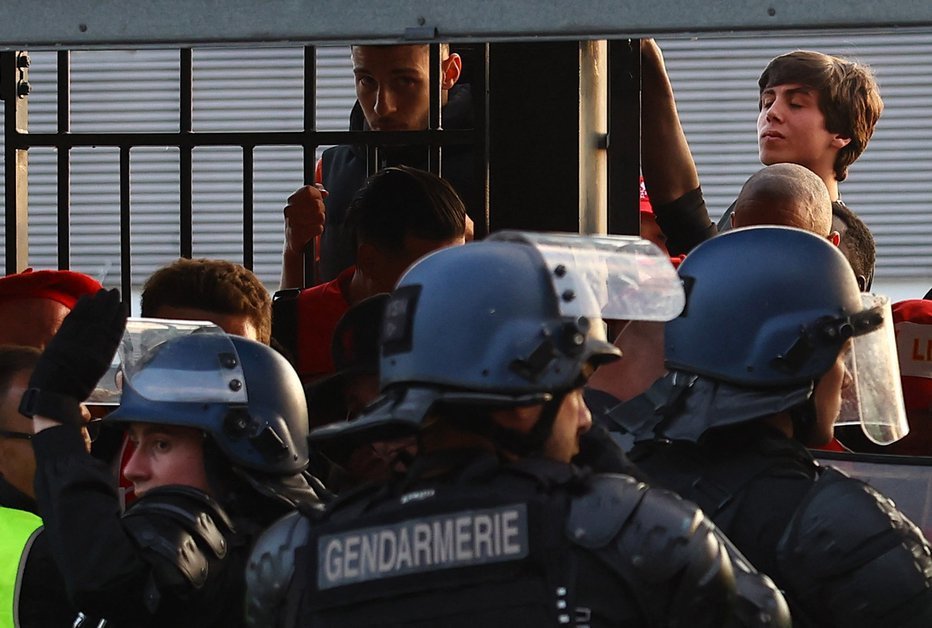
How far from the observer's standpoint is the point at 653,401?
289 centimetres

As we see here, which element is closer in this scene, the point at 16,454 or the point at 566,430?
the point at 566,430

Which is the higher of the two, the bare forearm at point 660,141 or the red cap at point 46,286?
the bare forearm at point 660,141

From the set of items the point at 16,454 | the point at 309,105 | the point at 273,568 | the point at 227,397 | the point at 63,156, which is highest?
the point at 309,105

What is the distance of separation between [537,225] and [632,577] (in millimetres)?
2479

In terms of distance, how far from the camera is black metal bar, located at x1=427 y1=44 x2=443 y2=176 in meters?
4.34

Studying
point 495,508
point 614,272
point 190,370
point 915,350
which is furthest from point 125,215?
point 495,508

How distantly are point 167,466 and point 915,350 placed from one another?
5.95 feet

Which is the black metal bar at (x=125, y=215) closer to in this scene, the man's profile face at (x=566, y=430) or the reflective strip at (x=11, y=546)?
the reflective strip at (x=11, y=546)

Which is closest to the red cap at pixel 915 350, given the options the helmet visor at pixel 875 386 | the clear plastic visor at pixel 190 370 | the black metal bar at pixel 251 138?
the helmet visor at pixel 875 386

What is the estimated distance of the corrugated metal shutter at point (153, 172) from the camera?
458 inches

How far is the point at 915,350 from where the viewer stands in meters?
3.95

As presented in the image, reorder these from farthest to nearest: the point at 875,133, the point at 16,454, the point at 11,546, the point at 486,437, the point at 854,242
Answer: the point at 875,133
the point at 854,242
the point at 16,454
the point at 11,546
the point at 486,437

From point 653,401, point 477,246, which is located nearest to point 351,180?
point 653,401

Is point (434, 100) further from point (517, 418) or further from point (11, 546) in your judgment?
point (517, 418)
